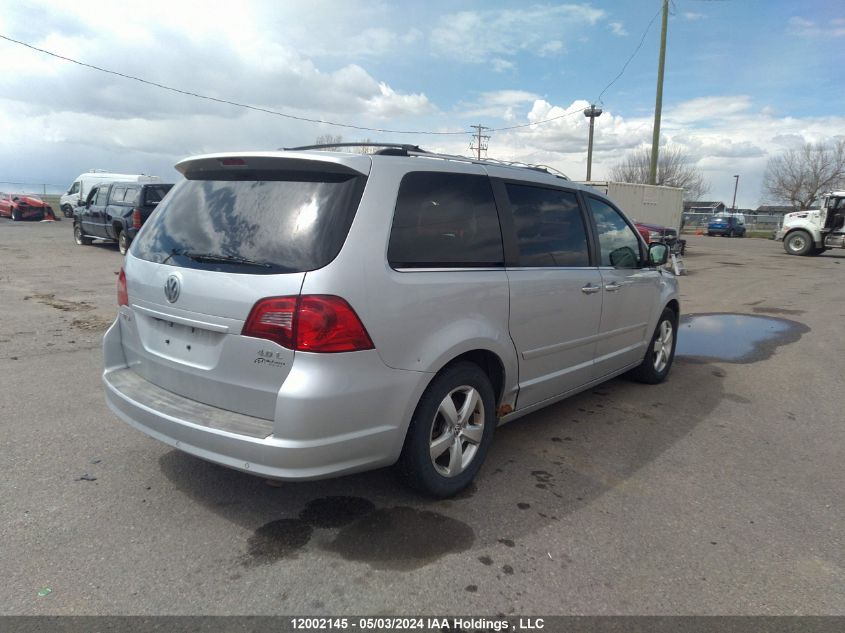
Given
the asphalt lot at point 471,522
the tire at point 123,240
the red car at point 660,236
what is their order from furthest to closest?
the red car at point 660,236, the tire at point 123,240, the asphalt lot at point 471,522

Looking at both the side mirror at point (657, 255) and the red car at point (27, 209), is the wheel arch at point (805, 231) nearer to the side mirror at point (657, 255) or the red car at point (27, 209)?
the side mirror at point (657, 255)

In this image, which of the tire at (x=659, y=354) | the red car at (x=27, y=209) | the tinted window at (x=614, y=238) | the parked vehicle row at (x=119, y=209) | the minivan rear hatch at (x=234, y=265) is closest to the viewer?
the minivan rear hatch at (x=234, y=265)

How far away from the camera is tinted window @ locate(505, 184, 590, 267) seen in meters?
3.79

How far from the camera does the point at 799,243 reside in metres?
25.5

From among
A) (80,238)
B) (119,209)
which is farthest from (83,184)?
(119,209)

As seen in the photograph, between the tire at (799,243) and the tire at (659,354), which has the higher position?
the tire at (799,243)

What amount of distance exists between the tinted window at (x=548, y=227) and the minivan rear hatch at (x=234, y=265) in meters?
1.26

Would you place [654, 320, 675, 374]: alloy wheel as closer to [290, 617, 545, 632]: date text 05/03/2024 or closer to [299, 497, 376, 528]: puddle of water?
[299, 497, 376, 528]: puddle of water

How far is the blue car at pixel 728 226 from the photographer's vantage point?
45688mm

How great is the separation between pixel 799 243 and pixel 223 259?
28.5m

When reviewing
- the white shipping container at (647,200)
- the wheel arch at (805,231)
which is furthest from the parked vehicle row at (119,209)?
the wheel arch at (805,231)

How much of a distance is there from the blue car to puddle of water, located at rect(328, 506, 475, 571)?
49.2 m

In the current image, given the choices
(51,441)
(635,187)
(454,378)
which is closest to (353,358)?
(454,378)

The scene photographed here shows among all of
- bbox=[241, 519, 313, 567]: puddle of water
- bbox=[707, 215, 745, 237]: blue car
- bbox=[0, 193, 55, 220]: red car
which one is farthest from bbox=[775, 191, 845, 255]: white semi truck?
bbox=[0, 193, 55, 220]: red car
